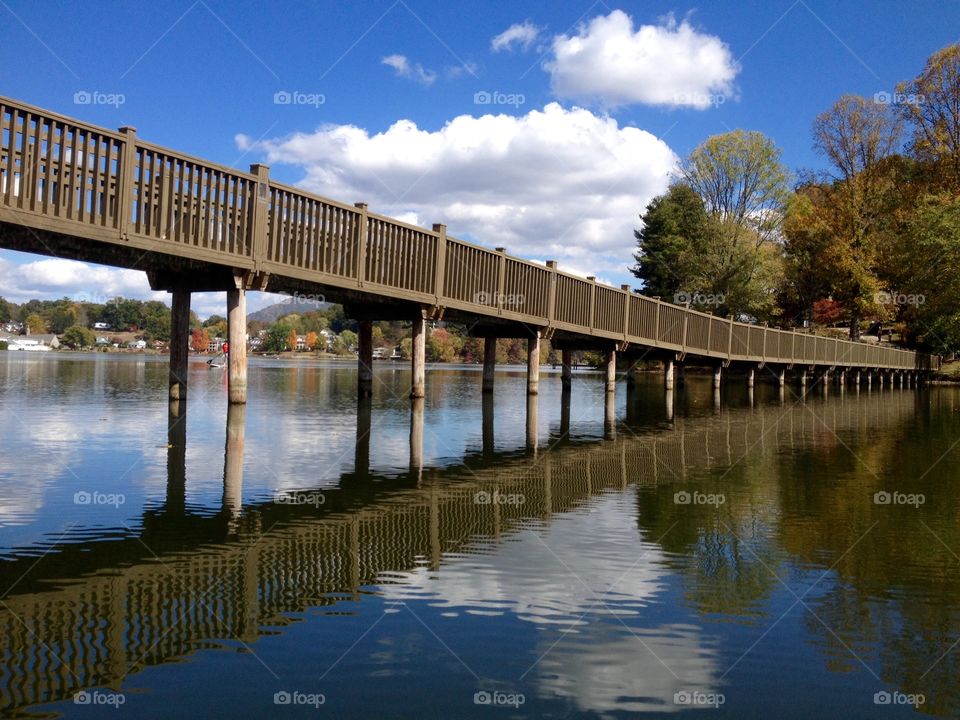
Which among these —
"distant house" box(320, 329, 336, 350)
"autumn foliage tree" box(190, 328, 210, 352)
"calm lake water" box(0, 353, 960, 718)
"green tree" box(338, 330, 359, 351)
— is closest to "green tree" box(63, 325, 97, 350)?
"autumn foliage tree" box(190, 328, 210, 352)

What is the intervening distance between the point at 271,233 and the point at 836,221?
51799mm

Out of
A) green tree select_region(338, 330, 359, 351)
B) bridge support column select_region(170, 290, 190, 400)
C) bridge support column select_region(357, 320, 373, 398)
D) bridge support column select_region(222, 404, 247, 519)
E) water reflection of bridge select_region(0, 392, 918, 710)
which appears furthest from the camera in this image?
green tree select_region(338, 330, 359, 351)

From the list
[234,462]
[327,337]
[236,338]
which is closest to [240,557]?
[234,462]

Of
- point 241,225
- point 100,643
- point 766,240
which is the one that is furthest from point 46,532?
point 766,240

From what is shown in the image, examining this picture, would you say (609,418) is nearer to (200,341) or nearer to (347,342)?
(347,342)

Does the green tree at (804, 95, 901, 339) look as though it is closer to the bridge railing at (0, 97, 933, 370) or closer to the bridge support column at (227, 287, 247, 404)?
the bridge railing at (0, 97, 933, 370)

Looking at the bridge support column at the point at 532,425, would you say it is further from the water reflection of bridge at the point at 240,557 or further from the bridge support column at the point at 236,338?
the bridge support column at the point at 236,338

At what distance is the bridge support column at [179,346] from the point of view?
21.0 m

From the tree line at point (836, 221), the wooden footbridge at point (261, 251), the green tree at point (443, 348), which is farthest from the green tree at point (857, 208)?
the green tree at point (443, 348)

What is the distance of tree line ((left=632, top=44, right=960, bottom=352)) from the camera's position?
5281 centimetres

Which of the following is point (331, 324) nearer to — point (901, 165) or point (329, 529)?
point (901, 165)

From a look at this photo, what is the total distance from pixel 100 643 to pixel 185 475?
255 inches

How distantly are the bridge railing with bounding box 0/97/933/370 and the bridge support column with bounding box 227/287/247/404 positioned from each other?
98 centimetres

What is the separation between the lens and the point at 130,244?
16.1 m
